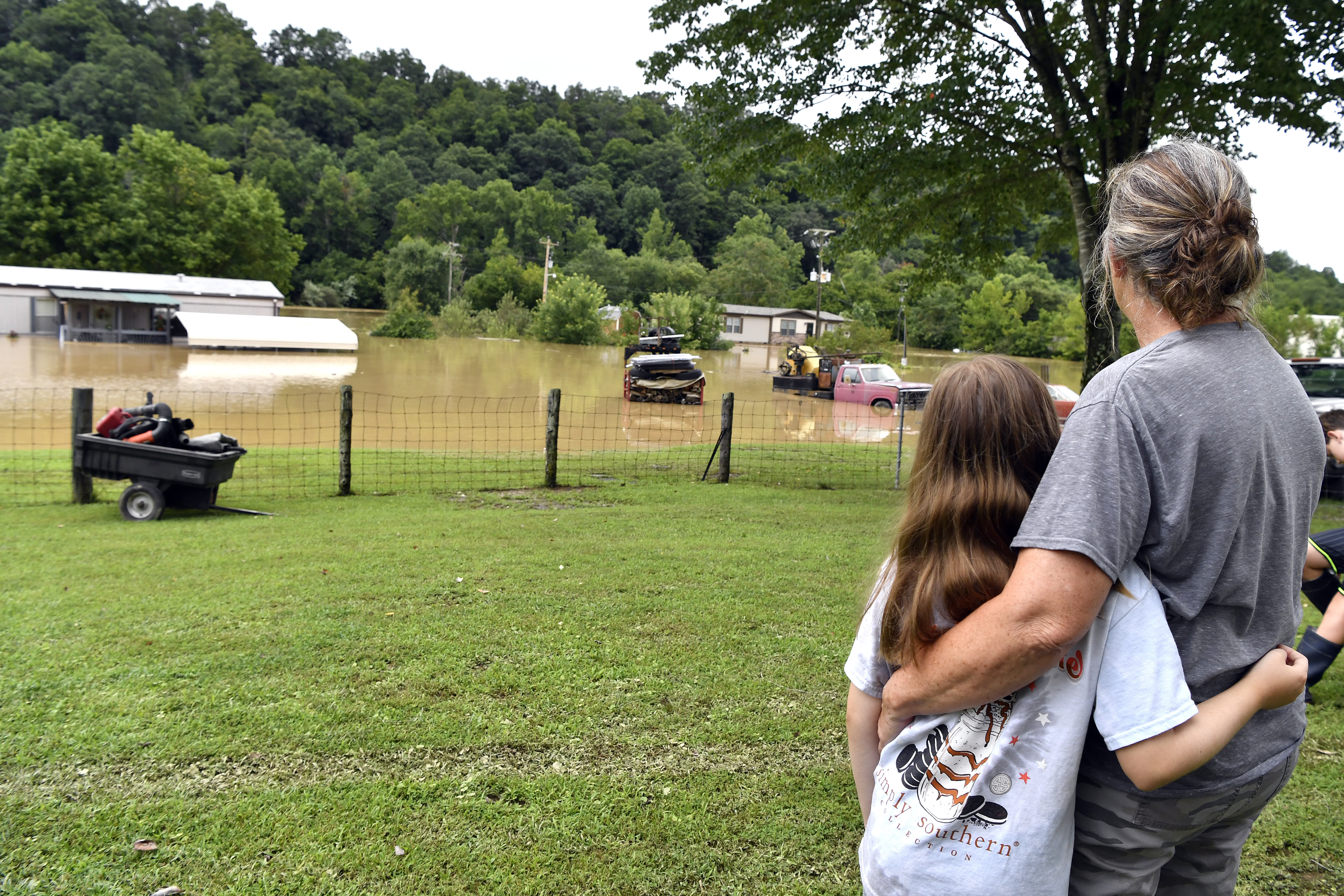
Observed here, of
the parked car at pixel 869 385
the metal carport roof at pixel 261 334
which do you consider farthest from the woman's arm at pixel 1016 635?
the metal carport roof at pixel 261 334

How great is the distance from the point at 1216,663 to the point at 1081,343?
61163mm

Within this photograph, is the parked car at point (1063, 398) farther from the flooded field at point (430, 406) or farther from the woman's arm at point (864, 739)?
the woman's arm at point (864, 739)

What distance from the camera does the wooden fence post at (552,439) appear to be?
36.8 ft

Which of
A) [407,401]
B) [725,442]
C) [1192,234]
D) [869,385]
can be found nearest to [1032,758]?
[1192,234]

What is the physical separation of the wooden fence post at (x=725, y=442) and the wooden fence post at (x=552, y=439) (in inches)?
89.6

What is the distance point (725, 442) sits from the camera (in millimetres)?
12305

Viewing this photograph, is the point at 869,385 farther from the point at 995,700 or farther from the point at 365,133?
the point at 365,133

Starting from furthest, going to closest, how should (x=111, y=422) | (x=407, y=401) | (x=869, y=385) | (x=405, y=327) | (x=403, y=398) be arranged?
(x=405, y=327), (x=869, y=385), (x=407, y=401), (x=403, y=398), (x=111, y=422)

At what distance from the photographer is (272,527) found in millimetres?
8289

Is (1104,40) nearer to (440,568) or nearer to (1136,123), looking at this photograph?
(1136,123)

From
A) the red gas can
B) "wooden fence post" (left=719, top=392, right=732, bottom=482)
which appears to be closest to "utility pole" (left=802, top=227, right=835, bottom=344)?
"wooden fence post" (left=719, top=392, right=732, bottom=482)

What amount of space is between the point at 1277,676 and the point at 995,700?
0.43 m

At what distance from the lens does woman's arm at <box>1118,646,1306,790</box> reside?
1.33 m

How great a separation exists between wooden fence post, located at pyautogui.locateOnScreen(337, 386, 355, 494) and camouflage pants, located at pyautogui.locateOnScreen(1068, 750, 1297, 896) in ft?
33.3
